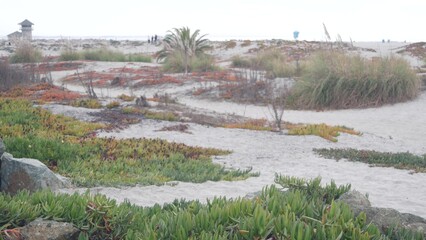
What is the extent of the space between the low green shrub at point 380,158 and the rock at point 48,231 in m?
7.52

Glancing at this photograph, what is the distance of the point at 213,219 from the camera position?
328 cm

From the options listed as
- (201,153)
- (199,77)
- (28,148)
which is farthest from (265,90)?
(28,148)

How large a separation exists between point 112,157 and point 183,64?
22.3 metres

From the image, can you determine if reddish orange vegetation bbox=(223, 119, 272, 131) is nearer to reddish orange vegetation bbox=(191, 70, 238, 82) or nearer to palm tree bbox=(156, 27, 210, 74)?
reddish orange vegetation bbox=(191, 70, 238, 82)

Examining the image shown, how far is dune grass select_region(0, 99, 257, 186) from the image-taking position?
26.2ft

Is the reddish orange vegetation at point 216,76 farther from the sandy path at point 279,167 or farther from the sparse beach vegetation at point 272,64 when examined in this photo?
the sandy path at point 279,167

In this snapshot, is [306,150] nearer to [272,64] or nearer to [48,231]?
[48,231]

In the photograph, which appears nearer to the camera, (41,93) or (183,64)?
(41,93)

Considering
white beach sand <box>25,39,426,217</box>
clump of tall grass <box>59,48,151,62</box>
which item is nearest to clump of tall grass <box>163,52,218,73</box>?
clump of tall grass <box>59,48,151,62</box>

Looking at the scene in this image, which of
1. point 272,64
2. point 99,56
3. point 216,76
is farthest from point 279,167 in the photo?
point 99,56

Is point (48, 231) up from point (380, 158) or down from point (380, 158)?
up

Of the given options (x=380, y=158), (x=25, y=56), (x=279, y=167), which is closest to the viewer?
(x=279, y=167)

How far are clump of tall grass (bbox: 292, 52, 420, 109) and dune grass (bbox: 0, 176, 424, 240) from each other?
52.0 ft

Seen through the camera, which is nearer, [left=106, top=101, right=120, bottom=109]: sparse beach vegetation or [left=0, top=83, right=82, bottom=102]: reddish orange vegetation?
[left=106, top=101, right=120, bottom=109]: sparse beach vegetation
